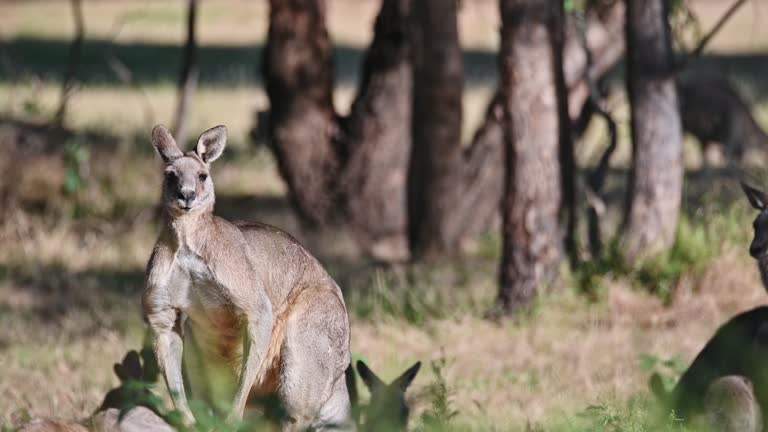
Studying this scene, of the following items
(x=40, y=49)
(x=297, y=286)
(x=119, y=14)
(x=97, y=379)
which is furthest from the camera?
(x=119, y=14)

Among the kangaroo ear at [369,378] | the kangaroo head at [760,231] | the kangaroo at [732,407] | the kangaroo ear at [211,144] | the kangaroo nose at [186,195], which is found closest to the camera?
the kangaroo nose at [186,195]

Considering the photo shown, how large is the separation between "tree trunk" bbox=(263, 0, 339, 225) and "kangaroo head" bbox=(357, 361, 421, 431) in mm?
4432

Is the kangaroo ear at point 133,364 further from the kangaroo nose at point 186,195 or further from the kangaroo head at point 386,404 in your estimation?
the kangaroo nose at point 186,195

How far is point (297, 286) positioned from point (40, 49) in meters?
18.3

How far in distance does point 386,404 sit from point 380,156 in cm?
471

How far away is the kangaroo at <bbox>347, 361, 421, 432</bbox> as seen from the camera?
5484 millimetres

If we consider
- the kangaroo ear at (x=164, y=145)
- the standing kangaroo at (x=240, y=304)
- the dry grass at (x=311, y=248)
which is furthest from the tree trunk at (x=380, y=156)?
the kangaroo ear at (x=164, y=145)

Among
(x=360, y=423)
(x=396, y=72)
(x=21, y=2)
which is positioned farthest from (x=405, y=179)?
(x=21, y=2)

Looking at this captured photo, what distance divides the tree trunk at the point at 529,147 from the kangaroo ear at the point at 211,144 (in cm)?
342

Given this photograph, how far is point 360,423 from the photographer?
5711mm

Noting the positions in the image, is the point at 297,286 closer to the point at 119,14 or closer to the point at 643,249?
the point at 643,249

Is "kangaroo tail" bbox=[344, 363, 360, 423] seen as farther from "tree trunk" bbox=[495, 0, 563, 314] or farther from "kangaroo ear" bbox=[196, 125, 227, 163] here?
"tree trunk" bbox=[495, 0, 563, 314]

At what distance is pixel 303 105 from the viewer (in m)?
10.2

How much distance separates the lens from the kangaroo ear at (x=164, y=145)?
4.93 m
